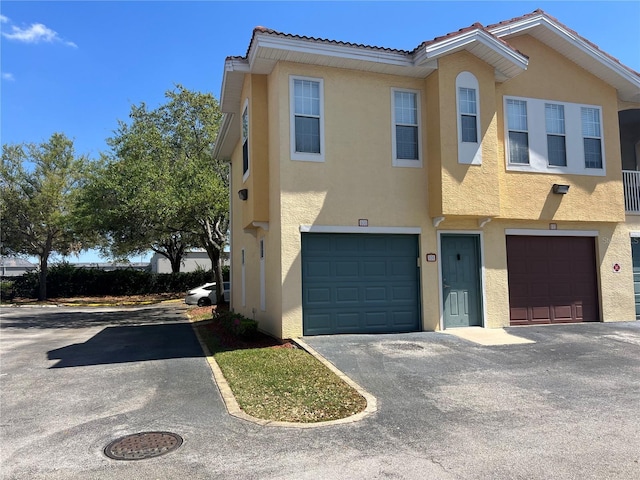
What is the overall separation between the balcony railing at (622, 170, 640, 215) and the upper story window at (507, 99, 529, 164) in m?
3.68

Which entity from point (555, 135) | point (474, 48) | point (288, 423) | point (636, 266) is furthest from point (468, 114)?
point (288, 423)

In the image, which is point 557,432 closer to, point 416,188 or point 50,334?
point 416,188

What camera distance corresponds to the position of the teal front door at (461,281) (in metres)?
11.3

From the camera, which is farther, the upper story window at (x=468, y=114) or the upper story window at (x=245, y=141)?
the upper story window at (x=245, y=141)

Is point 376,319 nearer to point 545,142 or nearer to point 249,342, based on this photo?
point 249,342

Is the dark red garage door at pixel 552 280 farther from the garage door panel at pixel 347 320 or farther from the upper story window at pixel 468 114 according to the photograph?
the garage door panel at pixel 347 320

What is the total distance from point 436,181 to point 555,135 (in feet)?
12.7

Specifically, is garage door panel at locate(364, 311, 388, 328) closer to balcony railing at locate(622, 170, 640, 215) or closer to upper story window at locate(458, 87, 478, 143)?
upper story window at locate(458, 87, 478, 143)

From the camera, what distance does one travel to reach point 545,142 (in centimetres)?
1213

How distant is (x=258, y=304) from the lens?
12711 millimetres

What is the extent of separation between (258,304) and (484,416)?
7.91 meters

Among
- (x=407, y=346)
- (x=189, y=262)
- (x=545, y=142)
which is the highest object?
(x=545, y=142)

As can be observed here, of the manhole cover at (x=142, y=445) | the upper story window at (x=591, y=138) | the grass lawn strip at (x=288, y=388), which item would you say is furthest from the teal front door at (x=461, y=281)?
the manhole cover at (x=142, y=445)

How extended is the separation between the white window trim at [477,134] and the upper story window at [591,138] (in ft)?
11.7
